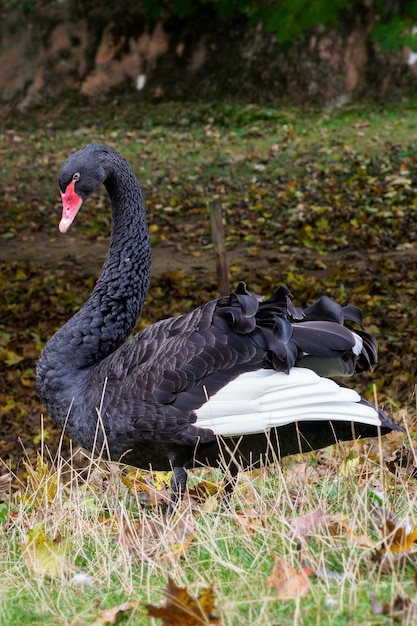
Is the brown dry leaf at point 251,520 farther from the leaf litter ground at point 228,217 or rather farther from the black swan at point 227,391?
the leaf litter ground at point 228,217

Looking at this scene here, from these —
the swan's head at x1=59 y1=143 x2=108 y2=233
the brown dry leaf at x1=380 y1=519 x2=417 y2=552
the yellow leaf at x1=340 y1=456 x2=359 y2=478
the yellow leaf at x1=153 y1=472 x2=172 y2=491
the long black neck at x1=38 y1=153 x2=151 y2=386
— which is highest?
the swan's head at x1=59 y1=143 x2=108 y2=233

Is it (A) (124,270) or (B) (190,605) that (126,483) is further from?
(B) (190,605)

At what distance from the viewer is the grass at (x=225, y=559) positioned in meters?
2.21

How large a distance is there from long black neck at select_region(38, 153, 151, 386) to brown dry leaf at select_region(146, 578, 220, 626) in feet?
5.32

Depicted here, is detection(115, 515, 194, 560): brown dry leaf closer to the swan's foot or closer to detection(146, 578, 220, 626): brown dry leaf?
the swan's foot

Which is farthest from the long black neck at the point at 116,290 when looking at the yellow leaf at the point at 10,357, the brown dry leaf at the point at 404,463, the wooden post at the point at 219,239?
the yellow leaf at the point at 10,357

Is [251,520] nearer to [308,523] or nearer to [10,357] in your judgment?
[308,523]

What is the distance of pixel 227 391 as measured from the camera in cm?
308

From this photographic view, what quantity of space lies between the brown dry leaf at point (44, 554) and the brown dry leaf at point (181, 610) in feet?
1.77

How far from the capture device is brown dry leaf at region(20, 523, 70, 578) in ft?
8.72

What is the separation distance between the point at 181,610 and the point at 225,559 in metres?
0.46

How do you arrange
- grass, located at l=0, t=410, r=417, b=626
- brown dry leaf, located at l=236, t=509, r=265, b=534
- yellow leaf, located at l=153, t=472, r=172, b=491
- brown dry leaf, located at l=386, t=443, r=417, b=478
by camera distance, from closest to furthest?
grass, located at l=0, t=410, r=417, b=626, brown dry leaf, located at l=236, t=509, r=265, b=534, brown dry leaf, located at l=386, t=443, r=417, b=478, yellow leaf, located at l=153, t=472, r=172, b=491

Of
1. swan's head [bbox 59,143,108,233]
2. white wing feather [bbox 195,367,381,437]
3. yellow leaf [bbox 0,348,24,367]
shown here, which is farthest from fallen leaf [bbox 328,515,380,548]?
yellow leaf [bbox 0,348,24,367]

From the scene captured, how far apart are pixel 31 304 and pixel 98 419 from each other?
482 centimetres
